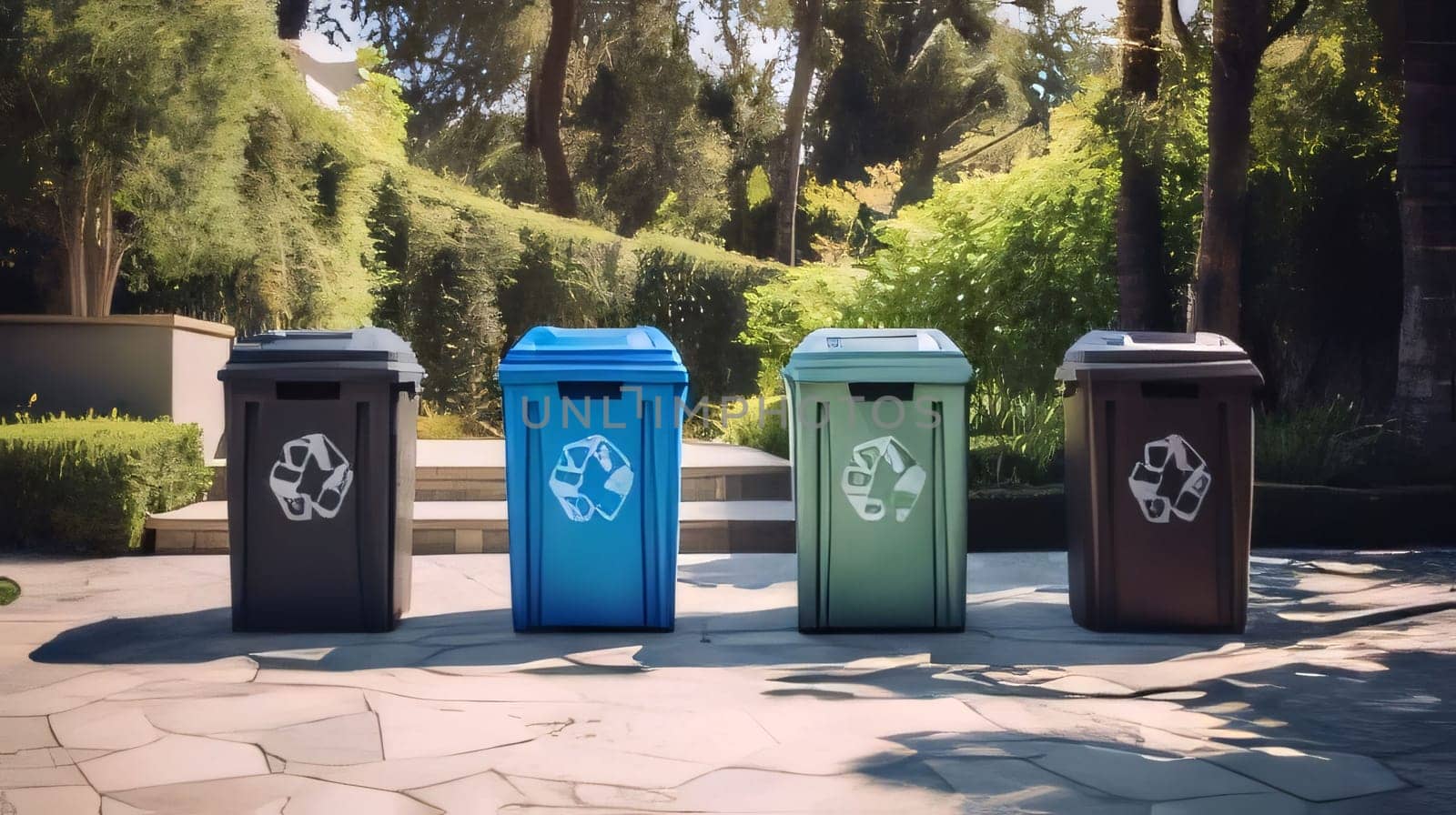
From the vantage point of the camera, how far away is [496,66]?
27.7 metres

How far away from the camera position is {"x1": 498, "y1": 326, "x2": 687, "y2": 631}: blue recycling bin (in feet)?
18.1

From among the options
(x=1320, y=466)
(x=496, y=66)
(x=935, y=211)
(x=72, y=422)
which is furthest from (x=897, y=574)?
(x=496, y=66)

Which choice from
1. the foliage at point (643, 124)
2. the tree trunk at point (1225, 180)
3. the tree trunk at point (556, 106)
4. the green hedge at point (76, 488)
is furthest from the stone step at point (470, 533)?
the foliage at point (643, 124)

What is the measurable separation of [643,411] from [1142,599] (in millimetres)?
2211

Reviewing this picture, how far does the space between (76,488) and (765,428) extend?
565 centimetres

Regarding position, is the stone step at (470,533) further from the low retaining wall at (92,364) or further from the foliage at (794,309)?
the foliage at (794,309)

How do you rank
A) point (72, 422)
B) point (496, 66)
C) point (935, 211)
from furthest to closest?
point (496, 66), point (935, 211), point (72, 422)

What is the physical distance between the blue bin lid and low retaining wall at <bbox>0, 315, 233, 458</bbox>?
191 inches

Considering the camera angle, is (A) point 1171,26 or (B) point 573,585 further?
(A) point 1171,26

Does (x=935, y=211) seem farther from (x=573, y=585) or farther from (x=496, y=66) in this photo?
(x=496, y=66)

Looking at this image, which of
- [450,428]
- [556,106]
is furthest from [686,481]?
[556,106]

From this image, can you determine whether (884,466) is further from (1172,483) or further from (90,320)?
(90,320)

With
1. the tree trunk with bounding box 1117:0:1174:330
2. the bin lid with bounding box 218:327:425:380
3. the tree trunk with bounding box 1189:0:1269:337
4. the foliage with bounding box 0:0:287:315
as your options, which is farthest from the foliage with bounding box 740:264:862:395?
the bin lid with bounding box 218:327:425:380

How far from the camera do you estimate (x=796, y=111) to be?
26875 mm
